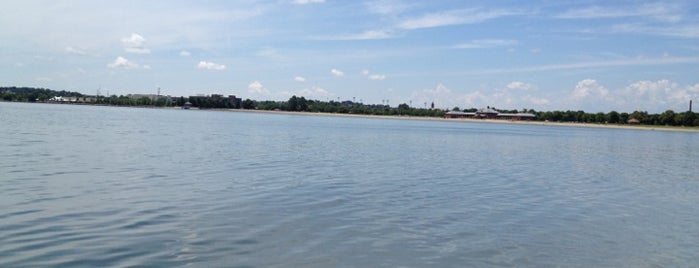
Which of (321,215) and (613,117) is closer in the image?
(321,215)

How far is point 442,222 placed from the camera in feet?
48.5

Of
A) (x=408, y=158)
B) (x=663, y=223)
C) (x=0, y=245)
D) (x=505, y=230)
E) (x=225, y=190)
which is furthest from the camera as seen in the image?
(x=408, y=158)

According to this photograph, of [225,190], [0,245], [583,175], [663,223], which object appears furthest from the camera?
[583,175]

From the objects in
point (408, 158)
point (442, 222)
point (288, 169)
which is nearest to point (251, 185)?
point (288, 169)

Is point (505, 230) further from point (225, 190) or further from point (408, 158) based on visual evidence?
point (408, 158)

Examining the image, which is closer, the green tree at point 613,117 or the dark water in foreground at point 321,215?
the dark water in foreground at point 321,215

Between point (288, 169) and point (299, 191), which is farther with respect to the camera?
point (288, 169)

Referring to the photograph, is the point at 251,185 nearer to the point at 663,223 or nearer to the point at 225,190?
the point at 225,190

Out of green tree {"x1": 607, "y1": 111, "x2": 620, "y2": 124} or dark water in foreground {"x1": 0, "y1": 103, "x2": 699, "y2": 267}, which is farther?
green tree {"x1": 607, "y1": 111, "x2": 620, "y2": 124}

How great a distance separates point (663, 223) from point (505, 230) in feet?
17.8

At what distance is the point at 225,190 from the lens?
18484mm

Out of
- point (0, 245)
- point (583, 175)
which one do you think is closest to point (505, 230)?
point (0, 245)

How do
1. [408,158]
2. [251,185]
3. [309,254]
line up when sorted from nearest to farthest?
[309,254] → [251,185] → [408,158]

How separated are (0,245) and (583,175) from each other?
26.2 meters
